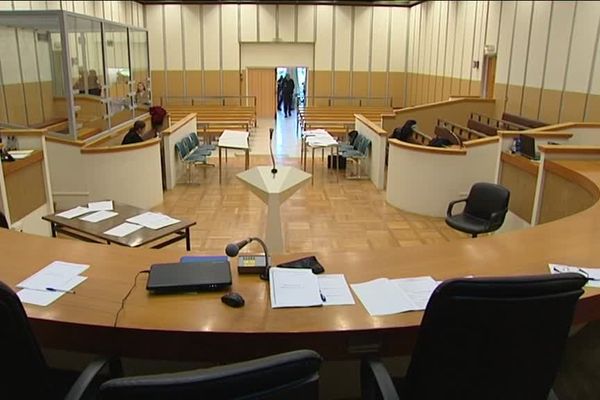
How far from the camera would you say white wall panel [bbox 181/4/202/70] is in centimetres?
1489

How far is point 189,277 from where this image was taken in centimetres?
211

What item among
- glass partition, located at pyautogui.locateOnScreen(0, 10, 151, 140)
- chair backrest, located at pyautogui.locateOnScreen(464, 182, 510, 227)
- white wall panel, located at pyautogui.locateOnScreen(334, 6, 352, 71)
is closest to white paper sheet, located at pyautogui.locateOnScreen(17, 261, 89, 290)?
chair backrest, located at pyautogui.locateOnScreen(464, 182, 510, 227)

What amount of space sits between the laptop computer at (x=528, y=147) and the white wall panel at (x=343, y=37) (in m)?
10.9

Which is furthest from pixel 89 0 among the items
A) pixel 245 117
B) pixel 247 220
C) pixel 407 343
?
pixel 407 343

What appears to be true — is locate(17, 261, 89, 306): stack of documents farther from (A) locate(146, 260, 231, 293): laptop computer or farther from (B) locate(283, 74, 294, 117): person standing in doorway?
(B) locate(283, 74, 294, 117): person standing in doorway

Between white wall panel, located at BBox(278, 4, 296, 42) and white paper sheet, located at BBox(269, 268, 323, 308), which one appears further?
white wall panel, located at BBox(278, 4, 296, 42)

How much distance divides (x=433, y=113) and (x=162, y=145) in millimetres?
5969

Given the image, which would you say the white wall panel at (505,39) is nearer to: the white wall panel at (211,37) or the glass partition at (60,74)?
the glass partition at (60,74)

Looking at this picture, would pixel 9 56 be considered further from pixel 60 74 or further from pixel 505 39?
pixel 505 39

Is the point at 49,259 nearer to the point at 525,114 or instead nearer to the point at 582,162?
the point at 582,162

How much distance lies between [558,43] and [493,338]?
7.93 metres

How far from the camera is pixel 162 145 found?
765 cm

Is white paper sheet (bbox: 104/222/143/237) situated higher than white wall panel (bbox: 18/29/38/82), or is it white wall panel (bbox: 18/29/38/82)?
white wall panel (bbox: 18/29/38/82)

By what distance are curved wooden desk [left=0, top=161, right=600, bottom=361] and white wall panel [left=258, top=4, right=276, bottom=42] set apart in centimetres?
1367
